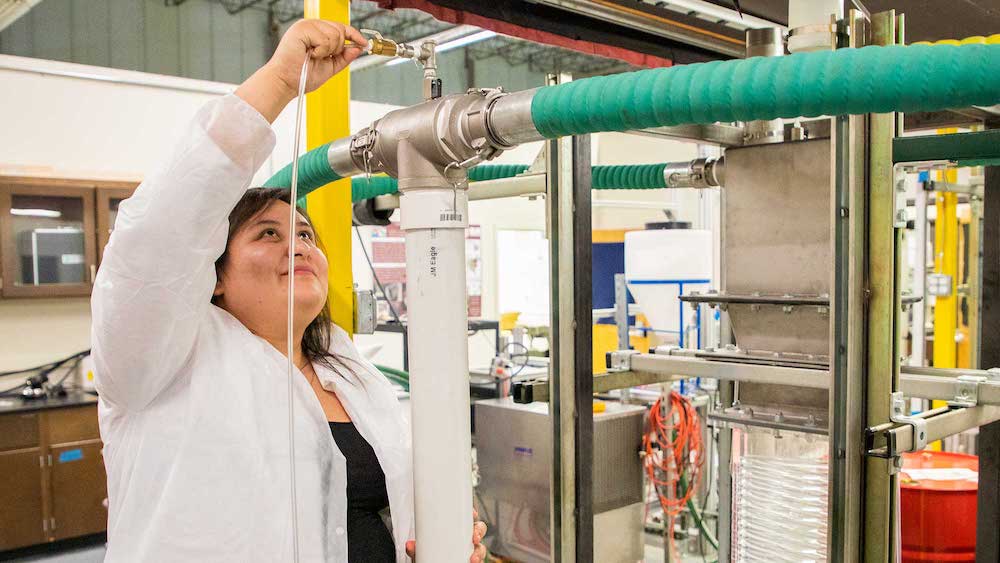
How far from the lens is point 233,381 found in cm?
106

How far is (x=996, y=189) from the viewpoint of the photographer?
194 cm

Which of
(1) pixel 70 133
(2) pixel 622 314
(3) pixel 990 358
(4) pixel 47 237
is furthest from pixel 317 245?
(1) pixel 70 133

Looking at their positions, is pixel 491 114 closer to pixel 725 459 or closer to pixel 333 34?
pixel 333 34

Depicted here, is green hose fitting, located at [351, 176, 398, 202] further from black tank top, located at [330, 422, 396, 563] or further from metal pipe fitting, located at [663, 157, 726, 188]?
black tank top, located at [330, 422, 396, 563]

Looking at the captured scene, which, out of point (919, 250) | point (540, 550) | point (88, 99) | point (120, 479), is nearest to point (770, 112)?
point (120, 479)

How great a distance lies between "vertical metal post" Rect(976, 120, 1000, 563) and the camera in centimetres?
190

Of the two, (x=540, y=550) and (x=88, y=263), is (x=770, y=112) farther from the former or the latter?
(x=88, y=263)

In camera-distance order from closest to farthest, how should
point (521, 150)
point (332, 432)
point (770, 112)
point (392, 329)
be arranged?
point (770, 112) → point (332, 432) → point (392, 329) → point (521, 150)

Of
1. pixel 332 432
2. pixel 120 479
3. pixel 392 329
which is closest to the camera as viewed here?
pixel 120 479

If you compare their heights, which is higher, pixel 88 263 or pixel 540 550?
pixel 88 263

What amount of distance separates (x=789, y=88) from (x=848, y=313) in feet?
2.00

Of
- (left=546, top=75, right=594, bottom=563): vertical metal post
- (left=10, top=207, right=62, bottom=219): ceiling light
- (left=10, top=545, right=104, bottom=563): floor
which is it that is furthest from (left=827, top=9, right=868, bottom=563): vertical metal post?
(left=10, top=207, right=62, bottom=219): ceiling light

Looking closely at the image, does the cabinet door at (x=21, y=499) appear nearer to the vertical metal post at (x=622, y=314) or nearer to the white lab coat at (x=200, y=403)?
the vertical metal post at (x=622, y=314)

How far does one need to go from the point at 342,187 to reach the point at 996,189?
162 cm
